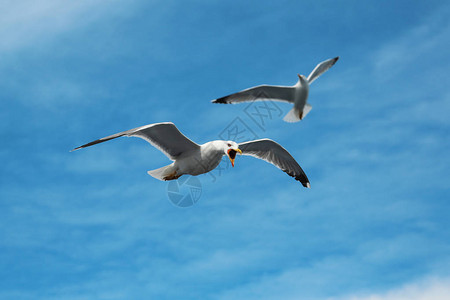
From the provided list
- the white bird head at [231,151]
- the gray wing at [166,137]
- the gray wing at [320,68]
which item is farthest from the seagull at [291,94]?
the gray wing at [166,137]

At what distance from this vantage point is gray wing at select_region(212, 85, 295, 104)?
386 inches

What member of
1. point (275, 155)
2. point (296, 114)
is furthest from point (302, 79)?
point (275, 155)

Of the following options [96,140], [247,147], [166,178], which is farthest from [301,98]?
[96,140]

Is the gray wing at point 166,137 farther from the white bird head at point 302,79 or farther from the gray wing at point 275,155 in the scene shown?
the white bird head at point 302,79

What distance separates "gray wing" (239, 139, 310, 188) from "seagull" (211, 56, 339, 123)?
186 cm

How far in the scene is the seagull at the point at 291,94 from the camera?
983 centimetres

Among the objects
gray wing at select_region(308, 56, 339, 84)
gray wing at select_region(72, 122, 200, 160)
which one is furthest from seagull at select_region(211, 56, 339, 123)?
gray wing at select_region(72, 122, 200, 160)

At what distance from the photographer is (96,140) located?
920 centimetres

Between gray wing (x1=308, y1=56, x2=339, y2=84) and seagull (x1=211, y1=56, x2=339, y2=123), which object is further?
gray wing (x1=308, y1=56, x2=339, y2=84)

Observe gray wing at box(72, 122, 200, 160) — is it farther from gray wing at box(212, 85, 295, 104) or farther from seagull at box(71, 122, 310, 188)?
gray wing at box(212, 85, 295, 104)

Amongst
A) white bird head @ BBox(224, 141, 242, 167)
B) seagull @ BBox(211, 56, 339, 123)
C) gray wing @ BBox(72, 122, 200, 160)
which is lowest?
white bird head @ BBox(224, 141, 242, 167)

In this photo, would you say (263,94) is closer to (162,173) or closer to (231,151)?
(231,151)

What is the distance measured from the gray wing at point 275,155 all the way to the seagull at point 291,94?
6.10 feet

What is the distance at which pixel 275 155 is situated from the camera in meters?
12.6
